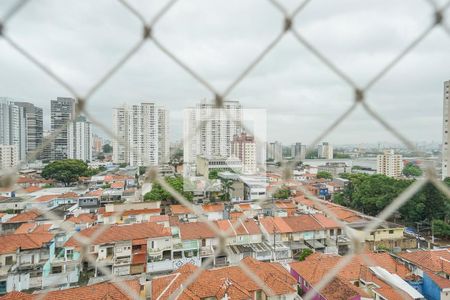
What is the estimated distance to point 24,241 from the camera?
4406 millimetres

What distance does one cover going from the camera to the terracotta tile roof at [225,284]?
2.74 m

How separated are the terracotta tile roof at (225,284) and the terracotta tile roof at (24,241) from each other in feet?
7.77

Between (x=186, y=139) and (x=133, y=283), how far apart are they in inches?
129

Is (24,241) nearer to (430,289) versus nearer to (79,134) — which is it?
(79,134)

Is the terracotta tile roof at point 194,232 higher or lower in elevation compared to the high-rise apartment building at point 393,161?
lower

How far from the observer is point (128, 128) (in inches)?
34.9

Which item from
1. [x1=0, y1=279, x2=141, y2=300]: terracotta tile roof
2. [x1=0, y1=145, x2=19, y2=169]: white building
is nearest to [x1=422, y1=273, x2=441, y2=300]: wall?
[x1=0, y1=279, x2=141, y2=300]: terracotta tile roof

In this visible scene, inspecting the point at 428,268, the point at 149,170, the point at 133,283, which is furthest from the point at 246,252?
the point at 149,170

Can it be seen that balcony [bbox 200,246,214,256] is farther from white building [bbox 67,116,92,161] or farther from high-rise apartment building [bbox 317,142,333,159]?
high-rise apartment building [bbox 317,142,333,159]

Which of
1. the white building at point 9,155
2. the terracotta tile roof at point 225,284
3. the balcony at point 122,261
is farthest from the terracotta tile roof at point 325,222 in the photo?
the white building at point 9,155

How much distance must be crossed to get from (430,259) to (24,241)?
18.5ft

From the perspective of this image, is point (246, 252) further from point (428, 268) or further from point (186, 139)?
point (186, 139)

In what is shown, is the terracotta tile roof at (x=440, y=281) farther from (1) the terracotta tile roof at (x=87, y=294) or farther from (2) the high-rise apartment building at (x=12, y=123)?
(2) the high-rise apartment building at (x=12, y=123)

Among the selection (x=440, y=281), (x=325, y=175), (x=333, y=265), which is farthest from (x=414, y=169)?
(x=325, y=175)
